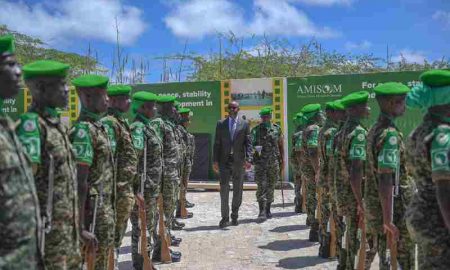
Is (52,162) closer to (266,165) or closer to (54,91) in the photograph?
(54,91)

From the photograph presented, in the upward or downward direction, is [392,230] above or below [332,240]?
above

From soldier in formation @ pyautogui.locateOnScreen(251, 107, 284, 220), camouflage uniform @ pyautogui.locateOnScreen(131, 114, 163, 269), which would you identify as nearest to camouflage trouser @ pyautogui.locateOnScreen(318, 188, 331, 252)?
camouflage uniform @ pyautogui.locateOnScreen(131, 114, 163, 269)

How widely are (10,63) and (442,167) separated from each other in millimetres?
2389

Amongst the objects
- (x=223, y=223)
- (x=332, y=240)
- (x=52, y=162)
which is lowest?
(x=223, y=223)

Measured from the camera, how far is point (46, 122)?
3.18 m

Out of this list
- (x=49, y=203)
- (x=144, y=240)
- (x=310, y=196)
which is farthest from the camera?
(x=310, y=196)

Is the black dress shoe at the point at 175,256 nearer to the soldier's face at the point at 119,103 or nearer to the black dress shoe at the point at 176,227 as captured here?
the black dress shoe at the point at 176,227

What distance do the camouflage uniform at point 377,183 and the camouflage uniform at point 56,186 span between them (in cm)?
240

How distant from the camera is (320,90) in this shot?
14.6 meters

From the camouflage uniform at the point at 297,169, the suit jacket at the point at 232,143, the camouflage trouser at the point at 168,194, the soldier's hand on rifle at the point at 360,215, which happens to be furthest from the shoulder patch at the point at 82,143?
the camouflage uniform at the point at 297,169

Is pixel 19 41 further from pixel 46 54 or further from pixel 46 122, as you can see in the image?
pixel 46 122

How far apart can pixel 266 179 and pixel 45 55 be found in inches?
683

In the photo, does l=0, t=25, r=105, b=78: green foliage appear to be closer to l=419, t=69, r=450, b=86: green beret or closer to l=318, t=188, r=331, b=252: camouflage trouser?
l=318, t=188, r=331, b=252: camouflage trouser

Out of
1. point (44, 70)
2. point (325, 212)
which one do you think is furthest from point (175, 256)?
point (44, 70)
